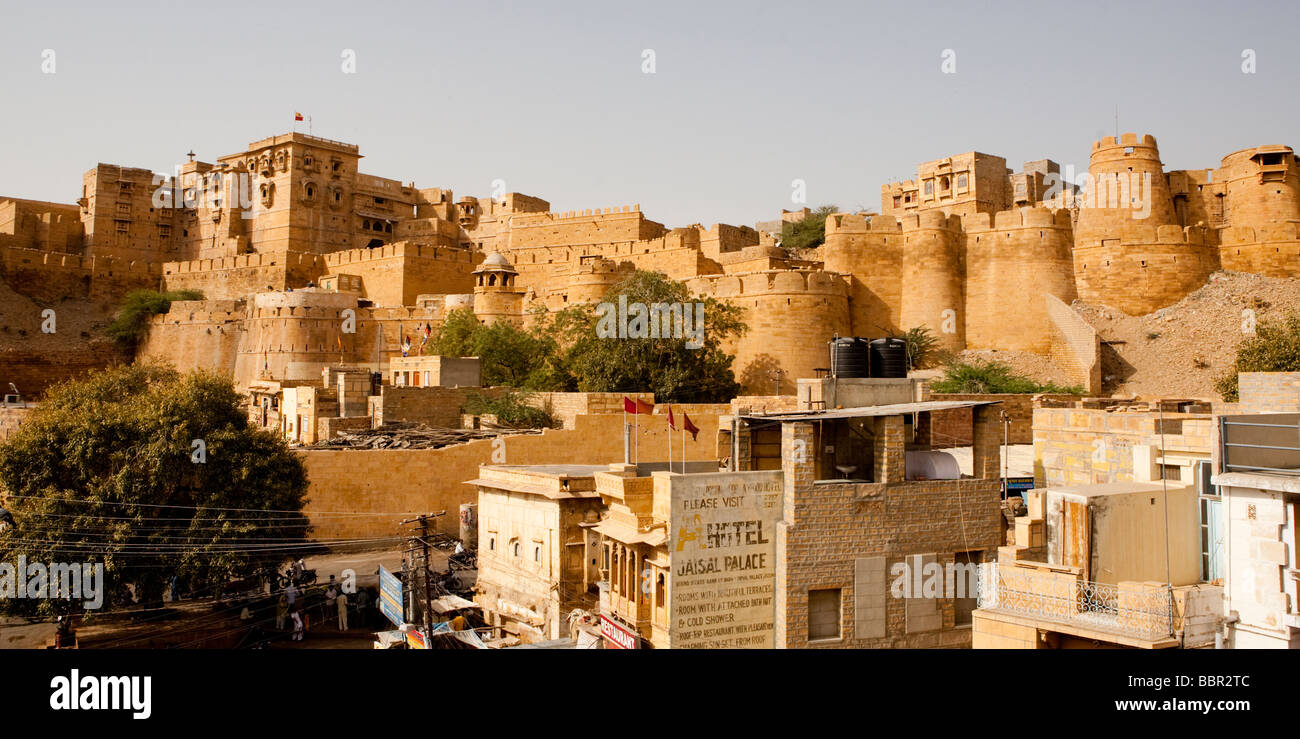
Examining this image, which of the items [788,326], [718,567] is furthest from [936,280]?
[718,567]

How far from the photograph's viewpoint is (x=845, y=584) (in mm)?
9594

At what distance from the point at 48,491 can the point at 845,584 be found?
38.6ft

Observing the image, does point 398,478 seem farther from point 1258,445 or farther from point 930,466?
point 1258,445

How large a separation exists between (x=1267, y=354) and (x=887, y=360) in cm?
1359

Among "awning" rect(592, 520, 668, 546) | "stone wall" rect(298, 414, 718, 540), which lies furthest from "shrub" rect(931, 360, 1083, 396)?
"awning" rect(592, 520, 668, 546)

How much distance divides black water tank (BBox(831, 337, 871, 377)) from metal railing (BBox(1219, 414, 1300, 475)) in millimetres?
5397

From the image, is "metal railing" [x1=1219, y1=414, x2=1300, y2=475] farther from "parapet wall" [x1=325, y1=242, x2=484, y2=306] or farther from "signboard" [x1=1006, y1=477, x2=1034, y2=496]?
"parapet wall" [x1=325, y1=242, x2=484, y2=306]

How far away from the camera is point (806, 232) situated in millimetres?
45094

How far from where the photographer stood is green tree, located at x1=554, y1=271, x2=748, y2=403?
25547 millimetres

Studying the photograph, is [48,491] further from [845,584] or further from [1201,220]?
[1201,220]

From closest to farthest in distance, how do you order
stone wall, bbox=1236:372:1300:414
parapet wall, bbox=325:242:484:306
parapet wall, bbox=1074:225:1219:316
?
stone wall, bbox=1236:372:1300:414, parapet wall, bbox=1074:225:1219:316, parapet wall, bbox=325:242:484:306

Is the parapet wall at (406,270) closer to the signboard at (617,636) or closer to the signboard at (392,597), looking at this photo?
the signboard at (392,597)
